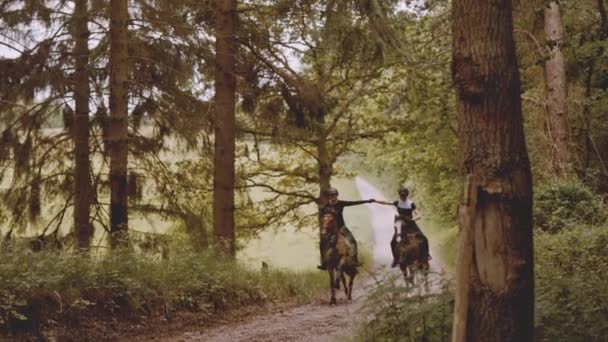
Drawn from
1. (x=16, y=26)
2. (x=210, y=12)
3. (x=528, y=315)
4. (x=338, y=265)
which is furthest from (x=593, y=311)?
(x=210, y=12)

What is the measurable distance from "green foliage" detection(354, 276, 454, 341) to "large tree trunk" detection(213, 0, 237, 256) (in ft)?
27.1

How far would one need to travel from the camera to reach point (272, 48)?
1576 centimetres

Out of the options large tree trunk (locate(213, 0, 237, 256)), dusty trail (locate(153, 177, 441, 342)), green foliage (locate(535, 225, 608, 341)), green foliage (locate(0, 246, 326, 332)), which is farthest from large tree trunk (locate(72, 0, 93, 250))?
green foliage (locate(535, 225, 608, 341))

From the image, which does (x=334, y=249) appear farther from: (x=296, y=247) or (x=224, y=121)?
(x=296, y=247)

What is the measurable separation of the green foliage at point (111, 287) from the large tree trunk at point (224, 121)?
6.60 feet

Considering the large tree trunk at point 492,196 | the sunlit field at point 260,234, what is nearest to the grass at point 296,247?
the sunlit field at point 260,234

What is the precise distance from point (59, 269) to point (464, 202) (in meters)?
5.47

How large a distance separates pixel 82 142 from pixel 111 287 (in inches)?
218

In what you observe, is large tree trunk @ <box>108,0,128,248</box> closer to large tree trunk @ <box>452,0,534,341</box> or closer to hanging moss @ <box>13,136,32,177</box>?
hanging moss @ <box>13,136,32,177</box>

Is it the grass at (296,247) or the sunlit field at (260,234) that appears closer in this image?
the sunlit field at (260,234)

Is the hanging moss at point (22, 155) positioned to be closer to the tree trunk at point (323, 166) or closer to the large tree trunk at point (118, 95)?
the large tree trunk at point (118, 95)

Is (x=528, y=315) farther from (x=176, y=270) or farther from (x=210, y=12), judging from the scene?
(x=210, y=12)

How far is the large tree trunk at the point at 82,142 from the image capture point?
1288cm

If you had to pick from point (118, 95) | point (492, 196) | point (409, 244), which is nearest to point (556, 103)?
point (409, 244)
